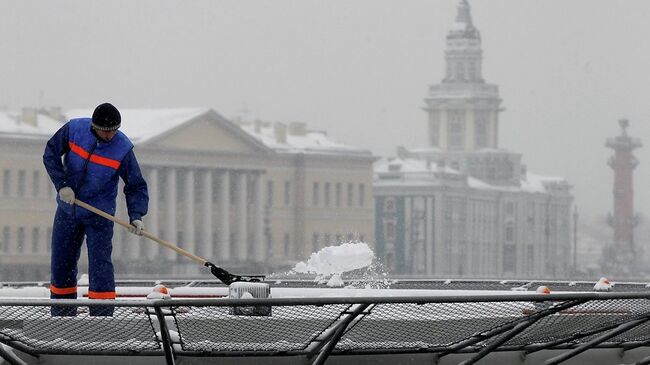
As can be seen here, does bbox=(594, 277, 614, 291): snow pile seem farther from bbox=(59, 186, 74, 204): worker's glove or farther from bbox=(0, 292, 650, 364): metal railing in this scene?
bbox=(59, 186, 74, 204): worker's glove

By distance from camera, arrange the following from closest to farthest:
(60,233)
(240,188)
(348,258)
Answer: (60,233) → (348,258) → (240,188)

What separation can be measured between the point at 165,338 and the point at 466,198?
521 ft

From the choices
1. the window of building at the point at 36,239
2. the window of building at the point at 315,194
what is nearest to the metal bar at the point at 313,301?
the window of building at the point at 36,239

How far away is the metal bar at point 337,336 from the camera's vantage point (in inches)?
302

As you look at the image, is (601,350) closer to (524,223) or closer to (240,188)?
(240,188)

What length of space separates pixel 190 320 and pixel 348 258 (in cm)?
267

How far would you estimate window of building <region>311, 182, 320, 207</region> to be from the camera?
473 ft

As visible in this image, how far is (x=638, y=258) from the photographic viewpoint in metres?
185

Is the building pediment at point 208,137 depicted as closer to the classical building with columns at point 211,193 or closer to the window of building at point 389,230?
the classical building with columns at point 211,193

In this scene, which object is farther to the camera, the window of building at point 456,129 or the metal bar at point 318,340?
the window of building at point 456,129

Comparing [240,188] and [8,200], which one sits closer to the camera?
[8,200]

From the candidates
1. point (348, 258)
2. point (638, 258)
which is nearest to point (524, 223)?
point (638, 258)

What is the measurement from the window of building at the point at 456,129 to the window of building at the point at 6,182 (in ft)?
251

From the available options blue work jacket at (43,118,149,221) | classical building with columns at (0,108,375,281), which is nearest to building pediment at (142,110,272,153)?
classical building with columns at (0,108,375,281)
